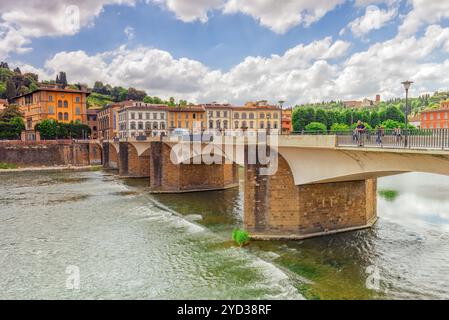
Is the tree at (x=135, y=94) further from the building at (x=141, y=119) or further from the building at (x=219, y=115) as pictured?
the building at (x=219, y=115)

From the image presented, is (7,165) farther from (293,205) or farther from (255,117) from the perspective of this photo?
(293,205)

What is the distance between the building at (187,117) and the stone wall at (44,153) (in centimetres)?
1856

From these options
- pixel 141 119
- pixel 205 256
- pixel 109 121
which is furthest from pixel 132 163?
pixel 109 121

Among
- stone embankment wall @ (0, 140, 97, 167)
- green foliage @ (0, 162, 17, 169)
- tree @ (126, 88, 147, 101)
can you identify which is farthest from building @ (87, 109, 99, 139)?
tree @ (126, 88, 147, 101)

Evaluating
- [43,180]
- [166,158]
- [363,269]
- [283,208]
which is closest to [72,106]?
[43,180]

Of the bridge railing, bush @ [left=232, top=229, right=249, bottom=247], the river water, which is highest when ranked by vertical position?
the bridge railing

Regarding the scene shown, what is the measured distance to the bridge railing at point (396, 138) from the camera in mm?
11484

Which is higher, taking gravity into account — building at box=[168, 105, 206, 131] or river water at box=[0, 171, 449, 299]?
building at box=[168, 105, 206, 131]

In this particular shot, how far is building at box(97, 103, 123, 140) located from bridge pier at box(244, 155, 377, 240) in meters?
64.2

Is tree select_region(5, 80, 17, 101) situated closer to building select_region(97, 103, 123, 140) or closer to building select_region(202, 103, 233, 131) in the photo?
building select_region(97, 103, 123, 140)

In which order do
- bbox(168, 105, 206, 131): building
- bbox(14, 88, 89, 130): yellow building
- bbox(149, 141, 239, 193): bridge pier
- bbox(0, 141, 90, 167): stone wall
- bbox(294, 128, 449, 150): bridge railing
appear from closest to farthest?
bbox(294, 128, 449, 150): bridge railing → bbox(149, 141, 239, 193): bridge pier → bbox(0, 141, 90, 167): stone wall → bbox(14, 88, 89, 130): yellow building → bbox(168, 105, 206, 131): building

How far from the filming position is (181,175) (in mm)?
34219

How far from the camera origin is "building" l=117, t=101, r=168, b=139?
73062mm

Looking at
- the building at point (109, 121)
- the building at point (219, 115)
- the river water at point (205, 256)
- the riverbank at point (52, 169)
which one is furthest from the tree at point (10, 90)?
the river water at point (205, 256)
